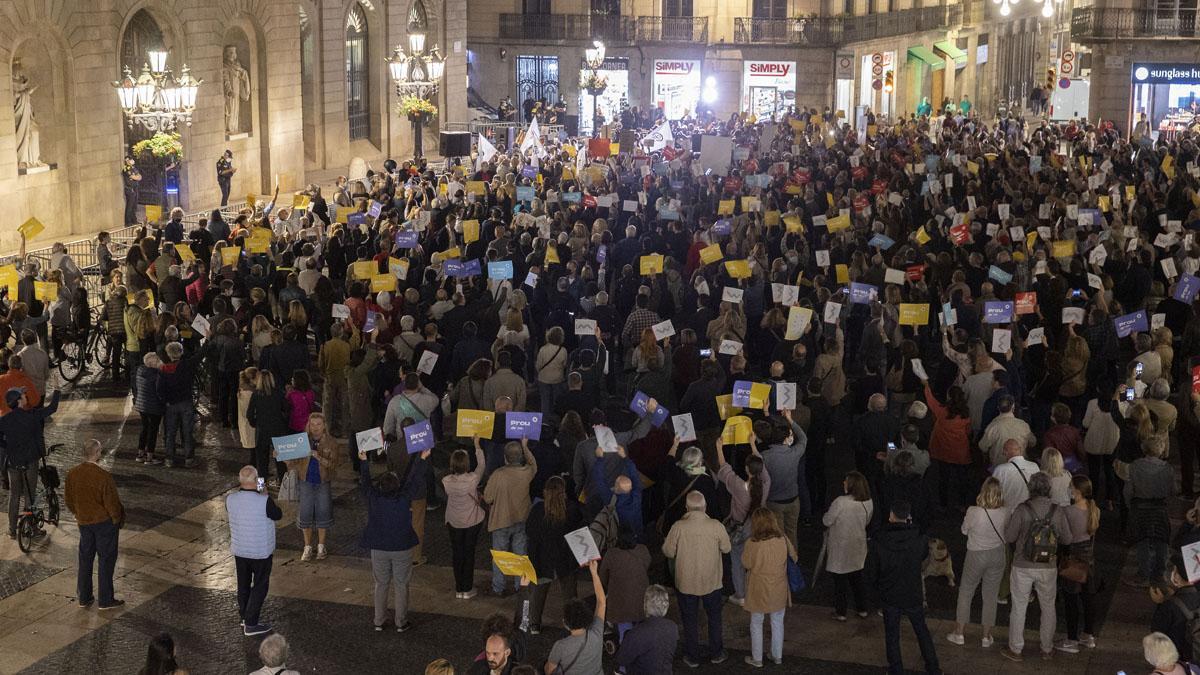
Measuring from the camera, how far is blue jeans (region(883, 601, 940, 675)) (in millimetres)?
12789

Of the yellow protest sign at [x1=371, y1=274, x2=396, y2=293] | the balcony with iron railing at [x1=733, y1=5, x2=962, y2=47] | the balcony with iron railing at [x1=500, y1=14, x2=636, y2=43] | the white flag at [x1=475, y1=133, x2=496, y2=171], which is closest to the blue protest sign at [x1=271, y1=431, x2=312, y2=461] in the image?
the yellow protest sign at [x1=371, y1=274, x2=396, y2=293]

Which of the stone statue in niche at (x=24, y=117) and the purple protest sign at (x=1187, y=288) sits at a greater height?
the stone statue in niche at (x=24, y=117)

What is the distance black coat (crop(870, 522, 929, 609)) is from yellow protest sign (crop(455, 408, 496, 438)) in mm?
4148

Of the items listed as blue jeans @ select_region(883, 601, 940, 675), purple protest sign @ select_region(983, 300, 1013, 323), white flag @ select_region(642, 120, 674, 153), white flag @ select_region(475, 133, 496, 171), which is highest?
white flag @ select_region(642, 120, 674, 153)

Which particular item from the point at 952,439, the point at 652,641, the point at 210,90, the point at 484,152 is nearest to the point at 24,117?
the point at 210,90

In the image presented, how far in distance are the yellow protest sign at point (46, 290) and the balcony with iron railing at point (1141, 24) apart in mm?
39454

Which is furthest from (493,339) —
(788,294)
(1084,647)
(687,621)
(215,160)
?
(215,160)

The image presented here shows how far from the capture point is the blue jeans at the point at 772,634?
1326cm

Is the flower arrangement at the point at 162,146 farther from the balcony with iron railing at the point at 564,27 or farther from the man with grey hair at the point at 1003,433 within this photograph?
the balcony with iron railing at the point at 564,27

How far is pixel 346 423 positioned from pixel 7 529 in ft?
14.1

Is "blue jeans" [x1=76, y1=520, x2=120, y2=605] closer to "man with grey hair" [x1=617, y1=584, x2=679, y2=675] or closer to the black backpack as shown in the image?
"man with grey hair" [x1=617, y1=584, x2=679, y2=675]

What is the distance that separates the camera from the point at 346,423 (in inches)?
771

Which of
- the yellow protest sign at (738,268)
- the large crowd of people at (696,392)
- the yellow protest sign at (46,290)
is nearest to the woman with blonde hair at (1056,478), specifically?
the large crowd of people at (696,392)

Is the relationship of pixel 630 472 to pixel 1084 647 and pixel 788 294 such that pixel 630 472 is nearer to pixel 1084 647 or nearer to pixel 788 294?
pixel 1084 647
